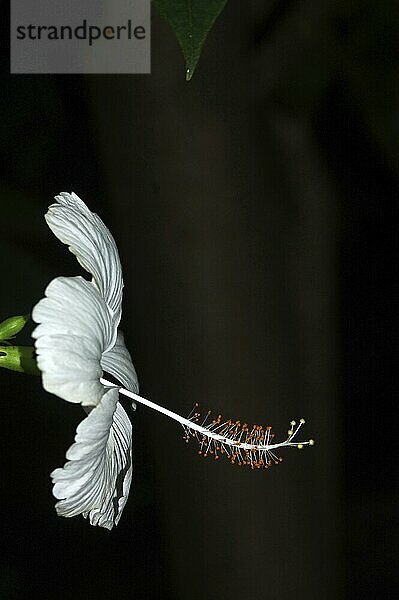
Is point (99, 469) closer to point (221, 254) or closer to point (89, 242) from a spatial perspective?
point (89, 242)

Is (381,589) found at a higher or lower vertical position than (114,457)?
lower

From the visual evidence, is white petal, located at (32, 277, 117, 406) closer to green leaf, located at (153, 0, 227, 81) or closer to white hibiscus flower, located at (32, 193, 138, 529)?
white hibiscus flower, located at (32, 193, 138, 529)

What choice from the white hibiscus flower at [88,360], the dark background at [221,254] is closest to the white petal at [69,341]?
the white hibiscus flower at [88,360]

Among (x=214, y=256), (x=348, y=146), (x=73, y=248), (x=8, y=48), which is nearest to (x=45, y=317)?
(x=73, y=248)

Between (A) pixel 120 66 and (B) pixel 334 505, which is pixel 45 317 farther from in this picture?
(B) pixel 334 505

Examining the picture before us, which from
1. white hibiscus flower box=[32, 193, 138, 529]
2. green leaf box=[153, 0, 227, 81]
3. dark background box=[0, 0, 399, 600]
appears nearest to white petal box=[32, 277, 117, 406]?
white hibiscus flower box=[32, 193, 138, 529]

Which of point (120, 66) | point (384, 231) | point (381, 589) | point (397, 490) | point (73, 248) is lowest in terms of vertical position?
point (381, 589)

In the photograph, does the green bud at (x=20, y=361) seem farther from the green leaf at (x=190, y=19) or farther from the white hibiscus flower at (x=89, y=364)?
the green leaf at (x=190, y=19)

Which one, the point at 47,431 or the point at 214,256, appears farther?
the point at 47,431
